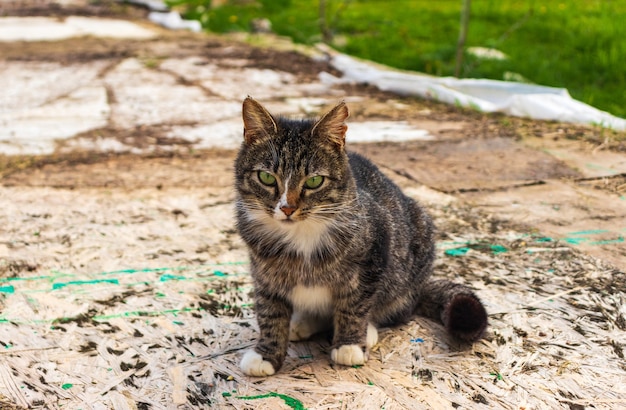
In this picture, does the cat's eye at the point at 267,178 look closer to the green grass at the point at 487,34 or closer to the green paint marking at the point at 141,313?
the green paint marking at the point at 141,313

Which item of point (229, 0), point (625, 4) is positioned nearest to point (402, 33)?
point (625, 4)

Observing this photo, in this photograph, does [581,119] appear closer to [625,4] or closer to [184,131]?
[184,131]

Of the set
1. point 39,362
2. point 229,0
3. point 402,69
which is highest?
point 229,0

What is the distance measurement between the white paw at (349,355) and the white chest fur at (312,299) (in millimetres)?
153

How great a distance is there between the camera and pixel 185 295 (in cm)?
291

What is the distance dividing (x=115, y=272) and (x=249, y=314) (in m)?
0.74

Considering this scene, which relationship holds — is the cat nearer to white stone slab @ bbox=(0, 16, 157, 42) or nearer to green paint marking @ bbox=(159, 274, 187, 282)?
green paint marking @ bbox=(159, 274, 187, 282)

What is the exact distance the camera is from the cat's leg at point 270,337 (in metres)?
2.34

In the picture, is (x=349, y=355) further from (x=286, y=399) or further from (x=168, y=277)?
(x=168, y=277)

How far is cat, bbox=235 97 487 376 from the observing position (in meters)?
2.25

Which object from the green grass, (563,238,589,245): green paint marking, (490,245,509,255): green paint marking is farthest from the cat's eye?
the green grass

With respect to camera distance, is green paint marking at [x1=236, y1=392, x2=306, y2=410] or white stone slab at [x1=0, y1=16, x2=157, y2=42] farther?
white stone slab at [x1=0, y1=16, x2=157, y2=42]

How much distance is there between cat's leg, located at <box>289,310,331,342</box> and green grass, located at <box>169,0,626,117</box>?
4.31 metres

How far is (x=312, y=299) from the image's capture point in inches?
92.1
